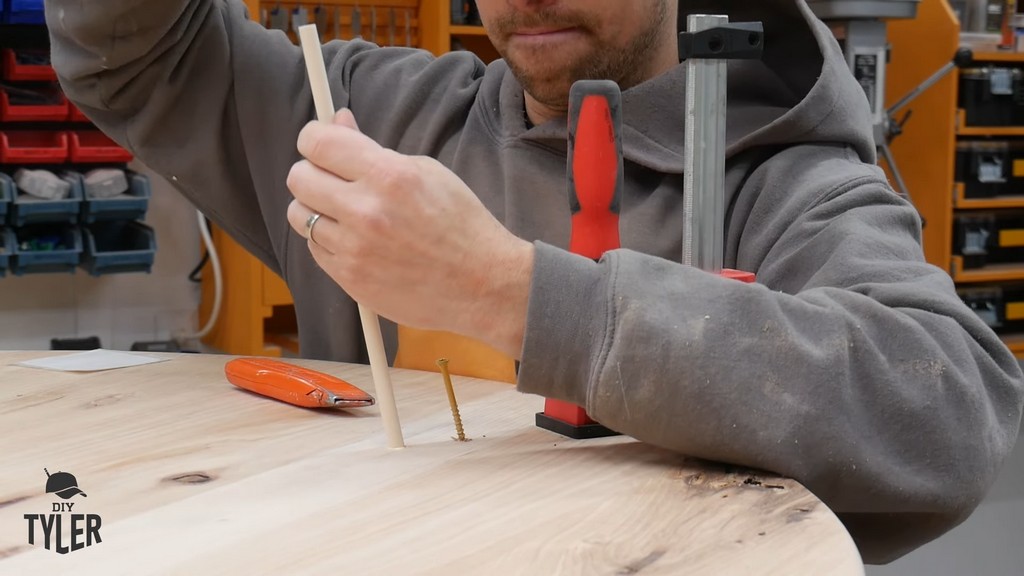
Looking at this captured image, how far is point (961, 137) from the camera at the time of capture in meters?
3.26

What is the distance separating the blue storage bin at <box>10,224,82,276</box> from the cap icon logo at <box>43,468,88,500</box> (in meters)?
1.83

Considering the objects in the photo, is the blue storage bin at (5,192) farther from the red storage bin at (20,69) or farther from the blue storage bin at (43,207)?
the red storage bin at (20,69)

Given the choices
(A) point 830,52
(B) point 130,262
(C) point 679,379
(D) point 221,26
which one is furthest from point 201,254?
(C) point 679,379

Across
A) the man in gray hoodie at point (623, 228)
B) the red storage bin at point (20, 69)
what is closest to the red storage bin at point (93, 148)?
the red storage bin at point (20, 69)

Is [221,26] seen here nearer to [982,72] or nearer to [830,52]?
[830,52]

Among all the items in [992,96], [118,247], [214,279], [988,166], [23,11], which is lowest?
[214,279]

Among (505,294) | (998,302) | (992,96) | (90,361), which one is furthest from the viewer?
(998,302)

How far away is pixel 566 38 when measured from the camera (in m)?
1.01

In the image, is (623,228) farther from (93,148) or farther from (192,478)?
(93,148)

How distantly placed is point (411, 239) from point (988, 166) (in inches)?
119

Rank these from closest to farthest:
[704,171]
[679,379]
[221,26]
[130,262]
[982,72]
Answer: [679,379] → [704,171] → [221,26] → [130,262] → [982,72]

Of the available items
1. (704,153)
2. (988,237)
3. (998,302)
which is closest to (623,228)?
(704,153)

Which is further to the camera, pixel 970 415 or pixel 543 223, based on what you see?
pixel 543 223

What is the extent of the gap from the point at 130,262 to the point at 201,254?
0.36 meters
